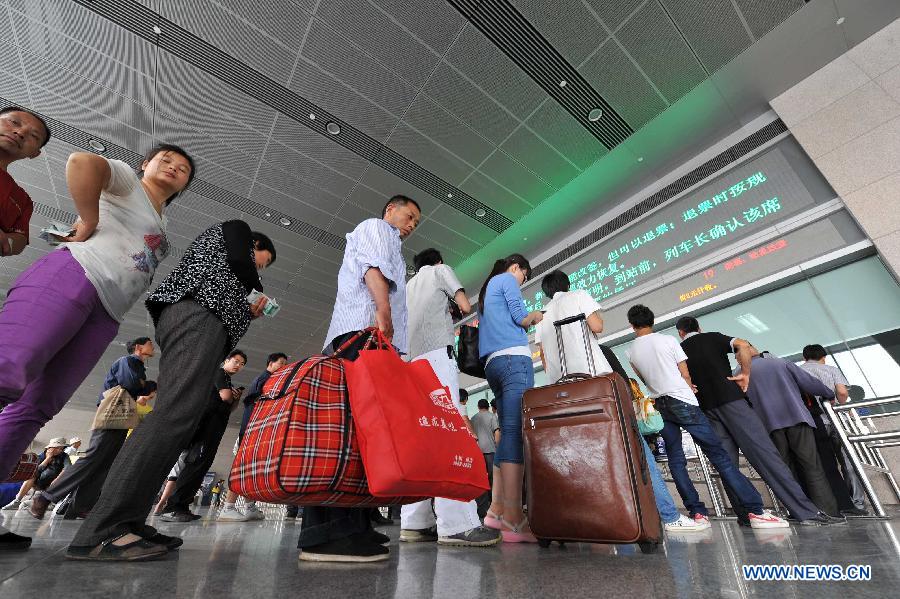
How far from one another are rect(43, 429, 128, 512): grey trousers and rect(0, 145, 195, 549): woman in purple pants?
80.4 inches

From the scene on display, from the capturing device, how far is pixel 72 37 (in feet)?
14.4

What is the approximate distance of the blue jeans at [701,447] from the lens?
7.77 ft

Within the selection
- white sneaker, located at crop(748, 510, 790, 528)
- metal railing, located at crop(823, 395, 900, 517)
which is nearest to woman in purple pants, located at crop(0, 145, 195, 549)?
white sneaker, located at crop(748, 510, 790, 528)

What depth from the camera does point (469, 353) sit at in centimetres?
231

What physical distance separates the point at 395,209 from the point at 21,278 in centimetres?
134

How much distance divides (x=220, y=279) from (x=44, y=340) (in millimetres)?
488

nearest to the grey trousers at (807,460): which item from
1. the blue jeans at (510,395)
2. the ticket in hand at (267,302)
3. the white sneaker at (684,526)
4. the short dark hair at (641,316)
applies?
the white sneaker at (684,526)

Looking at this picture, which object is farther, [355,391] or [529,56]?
[529,56]

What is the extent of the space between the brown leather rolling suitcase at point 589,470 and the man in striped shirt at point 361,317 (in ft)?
1.97

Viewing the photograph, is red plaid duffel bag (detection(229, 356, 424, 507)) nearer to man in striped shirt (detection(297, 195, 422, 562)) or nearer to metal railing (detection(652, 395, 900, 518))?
man in striped shirt (detection(297, 195, 422, 562))

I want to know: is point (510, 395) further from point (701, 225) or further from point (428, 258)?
point (701, 225)

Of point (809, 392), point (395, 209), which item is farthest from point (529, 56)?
point (809, 392)

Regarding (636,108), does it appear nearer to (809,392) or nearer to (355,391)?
(809,392)

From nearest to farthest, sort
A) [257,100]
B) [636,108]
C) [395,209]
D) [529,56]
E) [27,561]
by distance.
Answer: [27,561] < [395,209] < [529,56] < [257,100] < [636,108]
